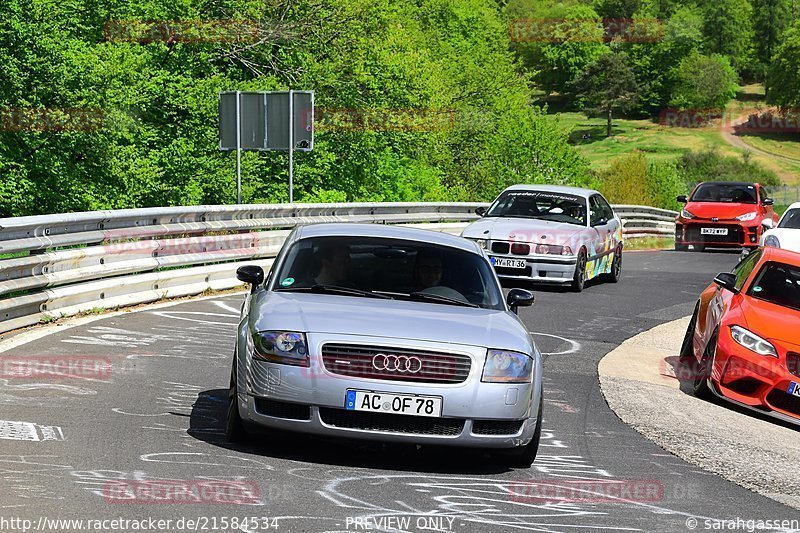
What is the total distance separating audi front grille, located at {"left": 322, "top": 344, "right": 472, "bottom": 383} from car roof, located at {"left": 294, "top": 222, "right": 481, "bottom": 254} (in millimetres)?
1599

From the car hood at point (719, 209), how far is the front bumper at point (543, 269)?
13.2m

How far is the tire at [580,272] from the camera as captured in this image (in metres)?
18.5

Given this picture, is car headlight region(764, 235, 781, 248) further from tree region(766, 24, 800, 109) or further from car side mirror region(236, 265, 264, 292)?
tree region(766, 24, 800, 109)

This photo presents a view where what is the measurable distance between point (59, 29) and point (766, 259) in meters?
25.2

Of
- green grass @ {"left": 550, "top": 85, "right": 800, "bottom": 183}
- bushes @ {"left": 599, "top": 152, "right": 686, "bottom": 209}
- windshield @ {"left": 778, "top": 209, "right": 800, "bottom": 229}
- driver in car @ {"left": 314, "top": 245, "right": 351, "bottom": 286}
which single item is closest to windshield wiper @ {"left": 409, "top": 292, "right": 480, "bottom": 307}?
driver in car @ {"left": 314, "top": 245, "right": 351, "bottom": 286}

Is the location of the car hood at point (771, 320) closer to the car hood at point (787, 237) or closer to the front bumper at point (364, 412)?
the front bumper at point (364, 412)

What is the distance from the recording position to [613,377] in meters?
11.0

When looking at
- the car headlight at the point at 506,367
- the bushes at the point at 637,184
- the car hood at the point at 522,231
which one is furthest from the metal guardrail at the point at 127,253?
the bushes at the point at 637,184

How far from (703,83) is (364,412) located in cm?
17161

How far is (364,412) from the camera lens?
6.73 meters

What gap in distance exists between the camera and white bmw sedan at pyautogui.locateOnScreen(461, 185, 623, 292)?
1836 centimetres

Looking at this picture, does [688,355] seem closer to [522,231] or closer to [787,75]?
[522,231]

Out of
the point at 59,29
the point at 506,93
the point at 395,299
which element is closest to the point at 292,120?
the point at 59,29

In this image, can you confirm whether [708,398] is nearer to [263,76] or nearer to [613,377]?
[613,377]
